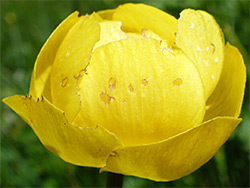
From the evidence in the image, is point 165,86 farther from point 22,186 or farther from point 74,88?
point 22,186

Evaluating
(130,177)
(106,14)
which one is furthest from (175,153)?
(130,177)

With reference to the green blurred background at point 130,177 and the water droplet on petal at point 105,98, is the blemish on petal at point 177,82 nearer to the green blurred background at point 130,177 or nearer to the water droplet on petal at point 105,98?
the water droplet on petal at point 105,98

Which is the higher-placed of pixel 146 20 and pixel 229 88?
pixel 146 20

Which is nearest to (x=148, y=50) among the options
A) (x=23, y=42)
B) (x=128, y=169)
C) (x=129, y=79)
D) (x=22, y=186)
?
(x=129, y=79)

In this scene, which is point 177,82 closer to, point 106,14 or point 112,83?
point 112,83

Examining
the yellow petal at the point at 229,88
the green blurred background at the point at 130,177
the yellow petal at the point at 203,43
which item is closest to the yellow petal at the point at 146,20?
the yellow petal at the point at 203,43

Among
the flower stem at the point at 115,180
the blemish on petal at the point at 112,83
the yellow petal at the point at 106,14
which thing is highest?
the yellow petal at the point at 106,14
